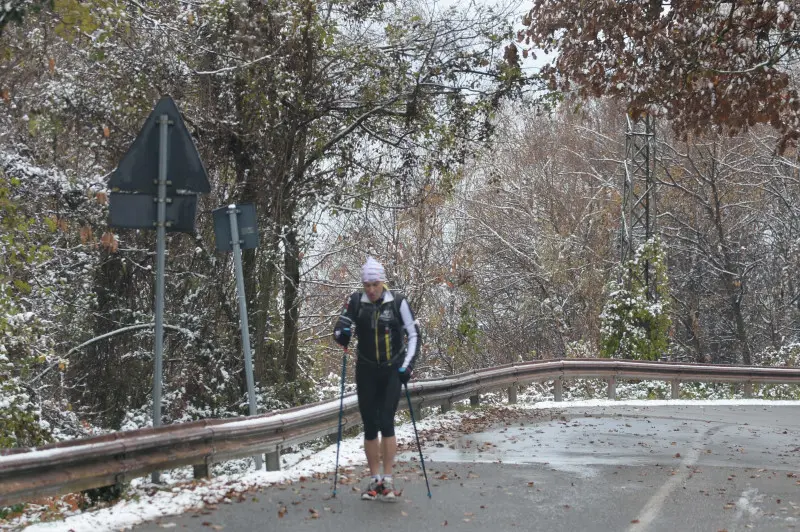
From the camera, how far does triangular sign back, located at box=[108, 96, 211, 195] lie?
862 cm

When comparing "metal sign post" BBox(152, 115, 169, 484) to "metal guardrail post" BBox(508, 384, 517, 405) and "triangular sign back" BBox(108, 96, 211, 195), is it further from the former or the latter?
"metal guardrail post" BBox(508, 384, 517, 405)

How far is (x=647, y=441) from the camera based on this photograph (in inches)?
547

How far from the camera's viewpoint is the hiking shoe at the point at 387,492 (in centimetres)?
888

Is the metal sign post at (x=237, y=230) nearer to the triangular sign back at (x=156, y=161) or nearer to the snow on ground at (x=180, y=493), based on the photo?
the snow on ground at (x=180, y=493)

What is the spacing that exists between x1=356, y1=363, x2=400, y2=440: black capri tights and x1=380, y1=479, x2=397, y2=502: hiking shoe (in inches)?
15.4

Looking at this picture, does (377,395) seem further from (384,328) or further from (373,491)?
(373,491)

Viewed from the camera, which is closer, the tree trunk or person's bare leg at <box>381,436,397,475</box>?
person's bare leg at <box>381,436,397,475</box>

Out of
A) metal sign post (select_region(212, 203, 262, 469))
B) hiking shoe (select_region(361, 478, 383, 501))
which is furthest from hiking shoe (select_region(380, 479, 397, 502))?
metal sign post (select_region(212, 203, 262, 469))

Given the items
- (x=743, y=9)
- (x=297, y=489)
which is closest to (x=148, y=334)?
(x=297, y=489)

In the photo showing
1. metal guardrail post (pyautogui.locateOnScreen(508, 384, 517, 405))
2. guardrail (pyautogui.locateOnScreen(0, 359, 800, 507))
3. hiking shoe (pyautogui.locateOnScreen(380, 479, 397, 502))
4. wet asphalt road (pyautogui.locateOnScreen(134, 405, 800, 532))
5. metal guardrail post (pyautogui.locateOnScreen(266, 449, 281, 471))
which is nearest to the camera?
guardrail (pyautogui.locateOnScreen(0, 359, 800, 507))

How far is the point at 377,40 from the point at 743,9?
6.89 m

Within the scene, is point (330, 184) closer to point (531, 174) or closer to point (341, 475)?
point (341, 475)

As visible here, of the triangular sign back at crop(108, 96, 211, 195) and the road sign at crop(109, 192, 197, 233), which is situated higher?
the triangular sign back at crop(108, 96, 211, 195)

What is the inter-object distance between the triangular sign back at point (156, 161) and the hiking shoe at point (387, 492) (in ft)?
9.40
